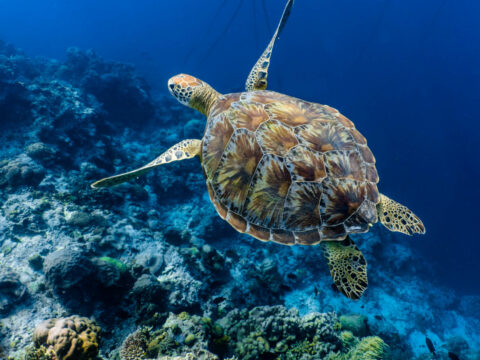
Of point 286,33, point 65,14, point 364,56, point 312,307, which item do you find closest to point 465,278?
point 312,307

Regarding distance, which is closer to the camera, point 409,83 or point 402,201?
point 402,201

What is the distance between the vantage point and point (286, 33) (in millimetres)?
43281

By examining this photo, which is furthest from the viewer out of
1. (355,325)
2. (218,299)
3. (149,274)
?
(355,325)

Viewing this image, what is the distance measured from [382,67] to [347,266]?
4330 centimetres

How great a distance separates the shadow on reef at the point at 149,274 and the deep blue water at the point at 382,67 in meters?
7.50

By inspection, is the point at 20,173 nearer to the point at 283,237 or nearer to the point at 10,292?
the point at 10,292

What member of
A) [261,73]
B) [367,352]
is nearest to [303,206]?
[367,352]

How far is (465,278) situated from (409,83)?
29522 mm

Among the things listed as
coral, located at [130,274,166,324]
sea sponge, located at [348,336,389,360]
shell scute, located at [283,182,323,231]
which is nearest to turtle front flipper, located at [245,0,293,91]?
shell scute, located at [283,182,323,231]

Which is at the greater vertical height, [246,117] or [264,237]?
[246,117]

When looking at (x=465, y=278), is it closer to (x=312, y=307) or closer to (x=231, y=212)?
(x=312, y=307)

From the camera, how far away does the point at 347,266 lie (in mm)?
2088

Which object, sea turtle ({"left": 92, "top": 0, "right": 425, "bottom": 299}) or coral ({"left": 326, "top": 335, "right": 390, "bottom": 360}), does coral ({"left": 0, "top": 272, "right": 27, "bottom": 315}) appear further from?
coral ({"left": 326, "top": 335, "right": 390, "bottom": 360})

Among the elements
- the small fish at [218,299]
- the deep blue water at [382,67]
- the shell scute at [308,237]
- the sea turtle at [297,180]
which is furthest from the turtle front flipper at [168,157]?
the deep blue water at [382,67]
